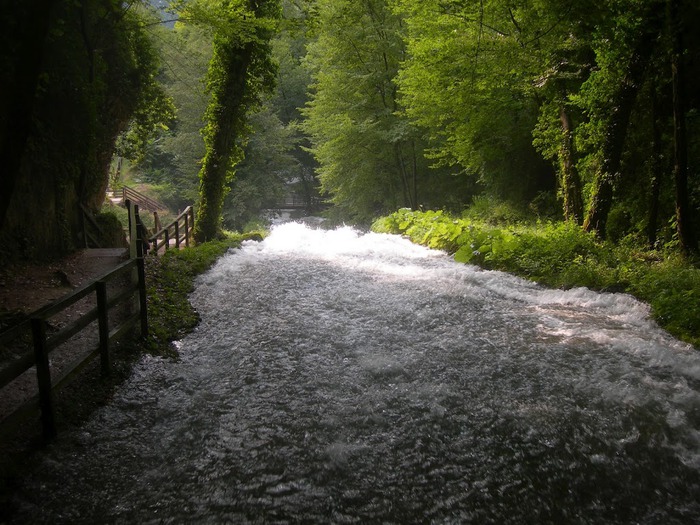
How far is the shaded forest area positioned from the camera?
8938 mm

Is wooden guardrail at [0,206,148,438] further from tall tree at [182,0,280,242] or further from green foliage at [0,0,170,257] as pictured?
tall tree at [182,0,280,242]

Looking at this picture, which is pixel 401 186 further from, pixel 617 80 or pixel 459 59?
pixel 617 80

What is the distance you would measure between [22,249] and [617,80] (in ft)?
40.6

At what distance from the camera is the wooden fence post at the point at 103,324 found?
5168 millimetres

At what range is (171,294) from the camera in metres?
8.80

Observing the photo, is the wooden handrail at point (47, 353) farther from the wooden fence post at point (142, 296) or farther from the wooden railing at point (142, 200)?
the wooden railing at point (142, 200)

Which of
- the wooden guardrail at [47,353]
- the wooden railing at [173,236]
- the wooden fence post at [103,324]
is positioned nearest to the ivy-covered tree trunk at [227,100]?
the wooden railing at [173,236]

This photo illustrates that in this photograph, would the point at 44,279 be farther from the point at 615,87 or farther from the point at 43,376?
the point at 615,87

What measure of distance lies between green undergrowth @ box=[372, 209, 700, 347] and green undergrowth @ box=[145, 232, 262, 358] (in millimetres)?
6478

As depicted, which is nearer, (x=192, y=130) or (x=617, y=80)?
(x=617, y=80)

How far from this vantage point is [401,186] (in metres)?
26.1

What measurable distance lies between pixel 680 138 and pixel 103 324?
387 inches

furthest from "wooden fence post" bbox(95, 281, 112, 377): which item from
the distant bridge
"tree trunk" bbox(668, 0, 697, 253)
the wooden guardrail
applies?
the distant bridge

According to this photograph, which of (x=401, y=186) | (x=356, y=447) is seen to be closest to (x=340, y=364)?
(x=356, y=447)
